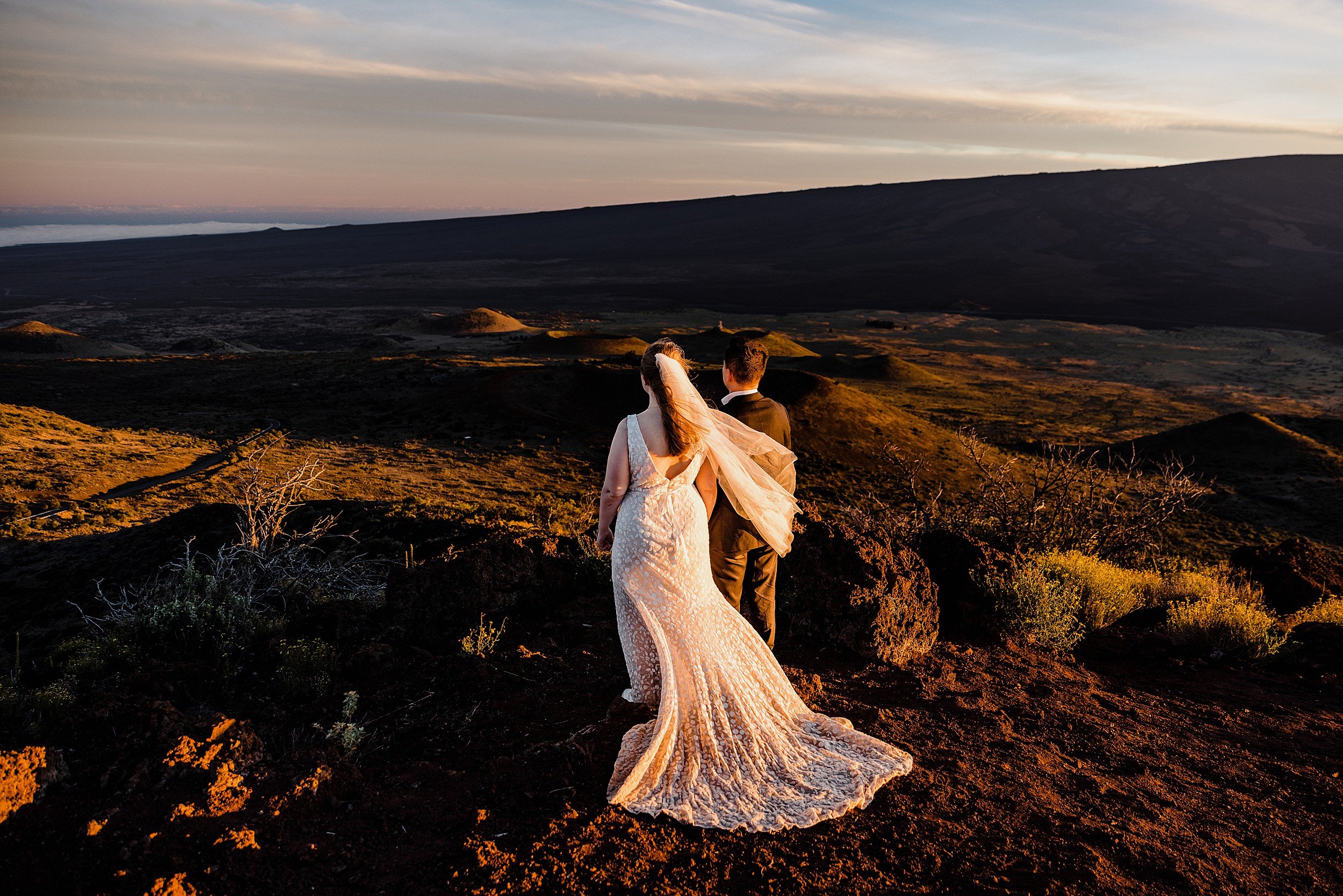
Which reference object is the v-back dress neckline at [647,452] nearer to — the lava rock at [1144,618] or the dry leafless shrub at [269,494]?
the dry leafless shrub at [269,494]

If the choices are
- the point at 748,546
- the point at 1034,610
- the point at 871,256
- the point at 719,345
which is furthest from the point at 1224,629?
the point at 871,256

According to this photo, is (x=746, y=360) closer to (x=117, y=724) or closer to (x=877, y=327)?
(x=117, y=724)

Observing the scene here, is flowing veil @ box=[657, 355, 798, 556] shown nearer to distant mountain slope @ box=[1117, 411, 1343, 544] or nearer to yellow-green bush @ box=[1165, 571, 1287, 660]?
yellow-green bush @ box=[1165, 571, 1287, 660]

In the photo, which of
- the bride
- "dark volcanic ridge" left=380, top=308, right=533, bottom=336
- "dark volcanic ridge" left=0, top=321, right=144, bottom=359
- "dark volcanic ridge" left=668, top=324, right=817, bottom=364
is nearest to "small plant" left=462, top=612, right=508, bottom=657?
the bride

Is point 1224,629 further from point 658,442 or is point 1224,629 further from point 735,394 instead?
point 658,442

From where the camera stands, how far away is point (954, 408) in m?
21.8

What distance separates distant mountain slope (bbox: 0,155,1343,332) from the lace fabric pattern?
→ 57.0m

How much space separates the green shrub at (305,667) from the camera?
3.51m

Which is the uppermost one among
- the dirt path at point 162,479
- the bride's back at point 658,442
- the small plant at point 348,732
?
the bride's back at point 658,442

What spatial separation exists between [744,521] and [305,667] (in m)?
2.13

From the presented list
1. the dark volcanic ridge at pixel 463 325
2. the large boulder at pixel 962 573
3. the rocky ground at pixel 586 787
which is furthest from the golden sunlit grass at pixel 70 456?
the dark volcanic ridge at pixel 463 325

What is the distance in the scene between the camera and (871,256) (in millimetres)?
90125

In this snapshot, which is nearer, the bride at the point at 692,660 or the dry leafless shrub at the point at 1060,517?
the bride at the point at 692,660

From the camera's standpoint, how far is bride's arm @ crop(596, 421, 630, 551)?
2988mm
